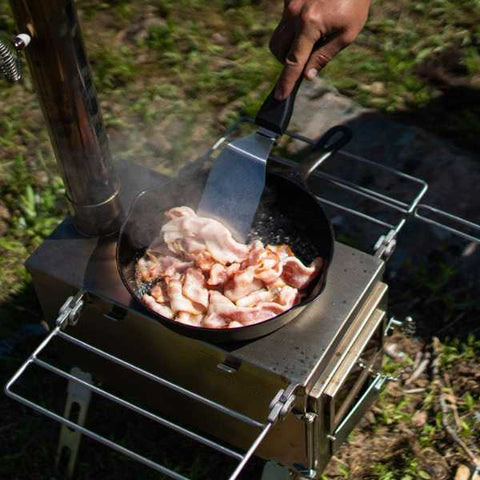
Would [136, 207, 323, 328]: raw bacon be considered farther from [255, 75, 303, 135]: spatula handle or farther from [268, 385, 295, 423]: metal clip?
[255, 75, 303, 135]: spatula handle

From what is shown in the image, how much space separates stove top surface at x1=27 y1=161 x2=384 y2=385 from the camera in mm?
2232

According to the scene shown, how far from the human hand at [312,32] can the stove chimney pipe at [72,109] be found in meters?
0.55

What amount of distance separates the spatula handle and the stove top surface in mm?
415

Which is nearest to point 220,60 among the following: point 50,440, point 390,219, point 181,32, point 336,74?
point 181,32

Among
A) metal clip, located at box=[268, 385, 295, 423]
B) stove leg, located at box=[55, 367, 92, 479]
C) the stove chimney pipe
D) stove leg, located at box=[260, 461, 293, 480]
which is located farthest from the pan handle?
stove leg, located at box=[55, 367, 92, 479]

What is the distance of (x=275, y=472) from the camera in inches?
101

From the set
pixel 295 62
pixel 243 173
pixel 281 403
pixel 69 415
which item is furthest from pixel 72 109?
pixel 69 415

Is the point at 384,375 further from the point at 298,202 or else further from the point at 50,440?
the point at 50,440

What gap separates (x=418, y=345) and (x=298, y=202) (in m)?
0.91

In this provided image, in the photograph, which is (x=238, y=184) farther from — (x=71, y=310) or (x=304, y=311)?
(x=71, y=310)

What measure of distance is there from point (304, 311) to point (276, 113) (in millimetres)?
582

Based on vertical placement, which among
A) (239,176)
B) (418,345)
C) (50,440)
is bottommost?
(50,440)

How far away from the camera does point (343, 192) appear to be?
11.8 ft

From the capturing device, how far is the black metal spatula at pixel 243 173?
2.41 metres
